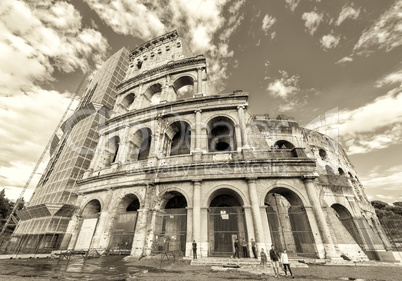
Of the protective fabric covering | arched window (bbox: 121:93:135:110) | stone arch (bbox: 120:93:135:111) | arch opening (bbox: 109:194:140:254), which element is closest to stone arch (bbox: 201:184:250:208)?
the protective fabric covering

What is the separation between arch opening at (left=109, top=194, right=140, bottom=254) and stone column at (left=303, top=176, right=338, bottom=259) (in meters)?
11.9

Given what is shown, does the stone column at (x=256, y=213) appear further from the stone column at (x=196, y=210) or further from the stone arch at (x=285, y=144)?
the stone arch at (x=285, y=144)

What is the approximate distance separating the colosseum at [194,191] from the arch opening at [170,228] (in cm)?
7

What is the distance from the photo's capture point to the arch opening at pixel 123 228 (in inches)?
479

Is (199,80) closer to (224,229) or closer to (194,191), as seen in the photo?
(194,191)

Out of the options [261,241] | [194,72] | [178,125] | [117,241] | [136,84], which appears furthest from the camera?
[136,84]

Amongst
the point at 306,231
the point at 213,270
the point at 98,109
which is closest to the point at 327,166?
the point at 306,231

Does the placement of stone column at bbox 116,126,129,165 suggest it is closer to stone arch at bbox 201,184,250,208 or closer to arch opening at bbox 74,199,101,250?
arch opening at bbox 74,199,101,250

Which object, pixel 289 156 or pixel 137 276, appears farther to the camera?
pixel 289 156

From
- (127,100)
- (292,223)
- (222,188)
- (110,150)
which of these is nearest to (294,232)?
(292,223)

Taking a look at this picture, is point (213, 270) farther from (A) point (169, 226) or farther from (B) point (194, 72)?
(B) point (194, 72)

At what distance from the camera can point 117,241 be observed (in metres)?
12.4

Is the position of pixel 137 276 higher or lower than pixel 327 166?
lower

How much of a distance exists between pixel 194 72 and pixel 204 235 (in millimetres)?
14614
